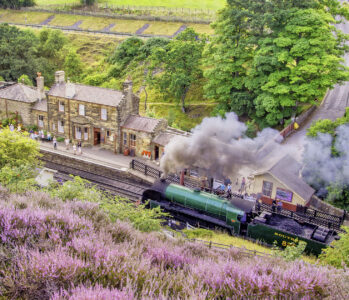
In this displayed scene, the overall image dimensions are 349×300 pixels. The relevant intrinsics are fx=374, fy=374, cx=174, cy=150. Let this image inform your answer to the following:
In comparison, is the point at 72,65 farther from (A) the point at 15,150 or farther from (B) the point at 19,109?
(A) the point at 15,150

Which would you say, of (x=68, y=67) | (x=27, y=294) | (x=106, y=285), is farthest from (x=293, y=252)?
(x=68, y=67)

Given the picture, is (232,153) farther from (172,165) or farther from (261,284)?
(261,284)

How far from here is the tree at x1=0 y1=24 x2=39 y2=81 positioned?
56934 mm

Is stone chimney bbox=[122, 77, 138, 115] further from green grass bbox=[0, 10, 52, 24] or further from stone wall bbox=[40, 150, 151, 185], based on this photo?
green grass bbox=[0, 10, 52, 24]

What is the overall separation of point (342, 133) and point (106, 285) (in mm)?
25502

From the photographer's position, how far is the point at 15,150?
1148 inches

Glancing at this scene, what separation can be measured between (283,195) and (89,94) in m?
21.0

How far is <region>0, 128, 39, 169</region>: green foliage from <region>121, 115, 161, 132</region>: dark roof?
30.2ft

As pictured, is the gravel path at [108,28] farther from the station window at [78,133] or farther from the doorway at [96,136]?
the doorway at [96,136]

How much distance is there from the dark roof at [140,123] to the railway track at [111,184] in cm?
526

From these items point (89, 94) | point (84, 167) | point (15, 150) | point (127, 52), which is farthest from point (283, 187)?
point (127, 52)

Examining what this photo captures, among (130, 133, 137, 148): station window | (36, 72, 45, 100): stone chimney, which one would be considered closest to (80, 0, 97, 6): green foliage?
(36, 72, 45, 100): stone chimney

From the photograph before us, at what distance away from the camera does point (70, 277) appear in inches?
302

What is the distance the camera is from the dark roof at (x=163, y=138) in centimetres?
3419
